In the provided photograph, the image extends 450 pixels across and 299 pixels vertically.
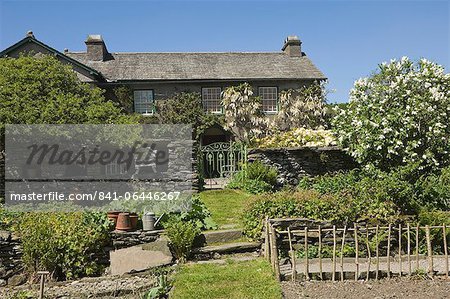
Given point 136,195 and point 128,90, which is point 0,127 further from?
point 128,90

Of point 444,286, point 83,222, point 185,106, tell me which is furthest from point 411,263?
point 185,106

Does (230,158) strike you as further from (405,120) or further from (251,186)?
(405,120)

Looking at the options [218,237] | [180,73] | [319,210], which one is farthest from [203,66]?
[319,210]

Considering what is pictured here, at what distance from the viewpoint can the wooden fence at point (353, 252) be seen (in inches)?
273

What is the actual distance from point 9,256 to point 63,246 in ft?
4.24

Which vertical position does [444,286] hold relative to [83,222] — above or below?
below

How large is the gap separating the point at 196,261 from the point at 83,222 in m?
2.49

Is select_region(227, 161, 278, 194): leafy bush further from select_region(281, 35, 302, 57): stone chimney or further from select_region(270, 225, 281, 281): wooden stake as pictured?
select_region(281, 35, 302, 57): stone chimney

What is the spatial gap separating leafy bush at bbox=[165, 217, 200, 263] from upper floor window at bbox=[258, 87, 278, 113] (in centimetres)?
1568

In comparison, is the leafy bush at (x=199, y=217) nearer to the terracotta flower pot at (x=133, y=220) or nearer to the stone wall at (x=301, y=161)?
the terracotta flower pot at (x=133, y=220)

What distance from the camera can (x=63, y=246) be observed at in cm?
791

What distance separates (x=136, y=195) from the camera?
11.1m

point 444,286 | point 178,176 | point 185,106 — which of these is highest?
point 185,106

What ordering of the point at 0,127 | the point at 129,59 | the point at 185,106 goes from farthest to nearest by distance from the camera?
the point at 129,59
the point at 185,106
the point at 0,127
